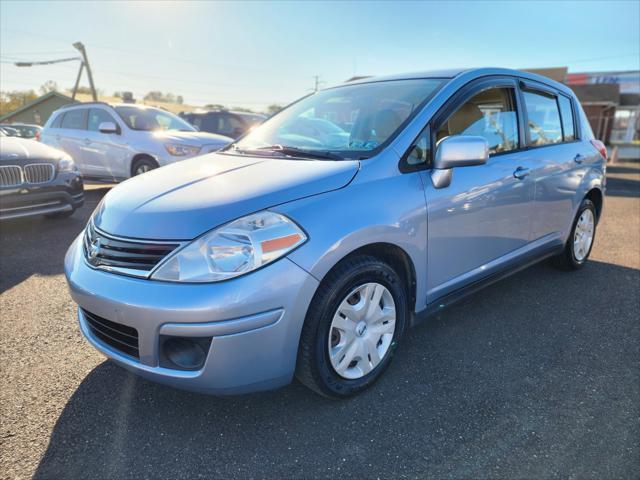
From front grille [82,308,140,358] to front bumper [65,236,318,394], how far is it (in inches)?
1.8

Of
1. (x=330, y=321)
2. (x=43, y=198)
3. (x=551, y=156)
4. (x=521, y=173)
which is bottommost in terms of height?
(x=330, y=321)

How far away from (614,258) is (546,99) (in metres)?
2.17

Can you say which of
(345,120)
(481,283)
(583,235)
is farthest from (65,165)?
(583,235)

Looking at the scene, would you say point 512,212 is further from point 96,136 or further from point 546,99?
point 96,136

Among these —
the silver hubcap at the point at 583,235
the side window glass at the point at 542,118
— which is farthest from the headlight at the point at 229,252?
the silver hubcap at the point at 583,235

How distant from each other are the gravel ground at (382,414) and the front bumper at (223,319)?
0.33 m

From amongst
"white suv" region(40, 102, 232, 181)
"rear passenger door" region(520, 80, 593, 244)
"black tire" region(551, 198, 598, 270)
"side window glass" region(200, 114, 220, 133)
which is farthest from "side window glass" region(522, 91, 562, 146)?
"side window glass" region(200, 114, 220, 133)

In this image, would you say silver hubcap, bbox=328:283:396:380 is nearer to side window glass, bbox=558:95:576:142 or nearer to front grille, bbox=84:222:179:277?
front grille, bbox=84:222:179:277

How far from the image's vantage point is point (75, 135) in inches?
328

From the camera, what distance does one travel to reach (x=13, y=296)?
3.54 meters

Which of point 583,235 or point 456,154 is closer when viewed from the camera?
point 456,154

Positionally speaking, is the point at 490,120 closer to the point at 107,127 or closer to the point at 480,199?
the point at 480,199

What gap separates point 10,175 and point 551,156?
223 inches

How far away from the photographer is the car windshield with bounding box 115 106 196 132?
25.6 ft
